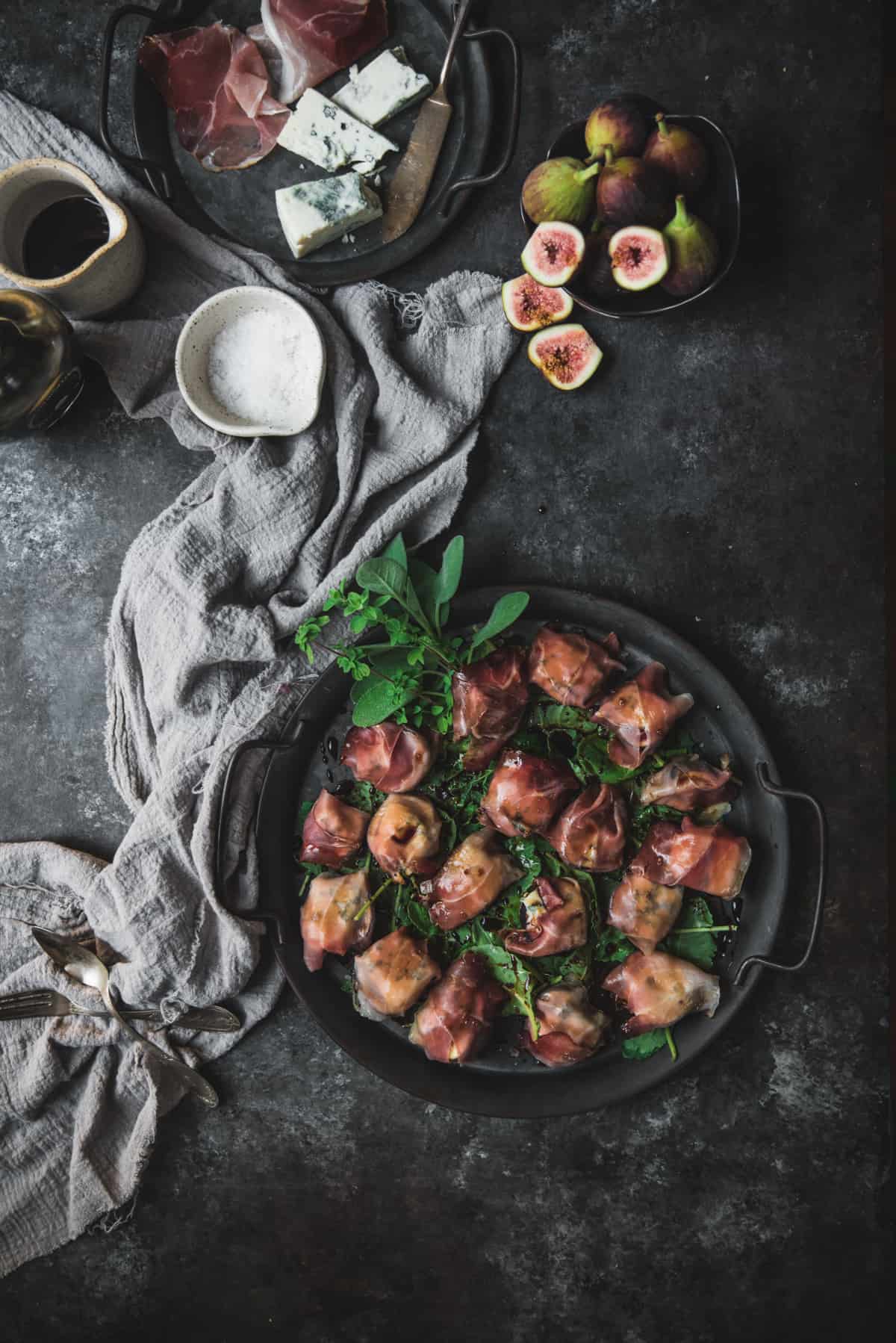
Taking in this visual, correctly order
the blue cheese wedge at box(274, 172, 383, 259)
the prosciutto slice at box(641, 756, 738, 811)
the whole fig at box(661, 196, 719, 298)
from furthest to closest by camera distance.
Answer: the blue cheese wedge at box(274, 172, 383, 259) → the prosciutto slice at box(641, 756, 738, 811) → the whole fig at box(661, 196, 719, 298)

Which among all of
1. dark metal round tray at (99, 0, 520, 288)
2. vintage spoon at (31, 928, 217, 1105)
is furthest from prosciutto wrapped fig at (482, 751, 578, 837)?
dark metal round tray at (99, 0, 520, 288)

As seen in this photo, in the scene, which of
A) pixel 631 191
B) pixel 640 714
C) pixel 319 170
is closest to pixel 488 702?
pixel 640 714

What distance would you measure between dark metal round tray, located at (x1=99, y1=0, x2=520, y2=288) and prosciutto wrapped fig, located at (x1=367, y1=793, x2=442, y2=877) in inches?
47.5

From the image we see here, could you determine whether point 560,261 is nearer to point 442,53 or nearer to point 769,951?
point 442,53

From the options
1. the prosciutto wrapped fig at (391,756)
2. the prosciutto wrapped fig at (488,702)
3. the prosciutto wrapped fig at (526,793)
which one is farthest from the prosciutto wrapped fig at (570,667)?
the prosciutto wrapped fig at (391,756)

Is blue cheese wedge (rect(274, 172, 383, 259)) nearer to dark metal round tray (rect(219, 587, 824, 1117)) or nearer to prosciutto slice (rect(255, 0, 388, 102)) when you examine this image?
prosciutto slice (rect(255, 0, 388, 102))

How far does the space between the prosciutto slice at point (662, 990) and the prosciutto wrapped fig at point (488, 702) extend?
1.82ft

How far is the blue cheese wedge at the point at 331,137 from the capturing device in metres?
2.24

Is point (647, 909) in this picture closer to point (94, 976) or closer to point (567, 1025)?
point (567, 1025)

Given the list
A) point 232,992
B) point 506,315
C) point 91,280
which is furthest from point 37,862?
point 506,315

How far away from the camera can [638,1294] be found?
2314mm

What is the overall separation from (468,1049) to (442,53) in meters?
2.26

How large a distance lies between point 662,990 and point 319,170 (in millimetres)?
2005

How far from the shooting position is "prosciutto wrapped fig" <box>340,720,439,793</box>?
7.08 feet
